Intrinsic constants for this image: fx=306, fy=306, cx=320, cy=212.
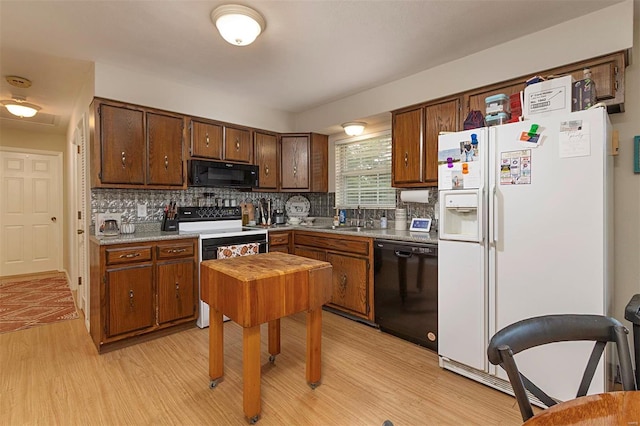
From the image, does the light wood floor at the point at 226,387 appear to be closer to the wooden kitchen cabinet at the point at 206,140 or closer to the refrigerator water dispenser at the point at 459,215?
the refrigerator water dispenser at the point at 459,215

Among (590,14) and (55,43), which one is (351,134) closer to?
(590,14)

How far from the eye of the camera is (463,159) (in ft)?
7.33

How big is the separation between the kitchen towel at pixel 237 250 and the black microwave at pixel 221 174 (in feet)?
2.65

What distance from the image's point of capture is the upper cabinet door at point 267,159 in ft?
13.6

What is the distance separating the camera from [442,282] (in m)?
2.35

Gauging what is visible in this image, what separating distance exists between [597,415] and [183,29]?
9.90ft

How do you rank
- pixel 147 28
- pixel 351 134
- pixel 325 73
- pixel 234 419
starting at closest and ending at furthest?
pixel 234 419 → pixel 147 28 → pixel 325 73 → pixel 351 134

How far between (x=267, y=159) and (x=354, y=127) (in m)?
1.26

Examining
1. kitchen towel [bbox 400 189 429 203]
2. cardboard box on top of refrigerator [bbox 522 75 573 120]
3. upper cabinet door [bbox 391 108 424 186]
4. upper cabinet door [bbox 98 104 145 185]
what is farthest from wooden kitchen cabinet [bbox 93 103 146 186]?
cardboard box on top of refrigerator [bbox 522 75 573 120]

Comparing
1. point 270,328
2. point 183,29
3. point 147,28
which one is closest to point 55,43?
point 147,28

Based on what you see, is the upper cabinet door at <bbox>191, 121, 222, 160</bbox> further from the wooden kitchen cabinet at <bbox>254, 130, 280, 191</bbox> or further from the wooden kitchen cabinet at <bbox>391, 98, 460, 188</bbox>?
the wooden kitchen cabinet at <bbox>391, 98, 460, 188</bbox>

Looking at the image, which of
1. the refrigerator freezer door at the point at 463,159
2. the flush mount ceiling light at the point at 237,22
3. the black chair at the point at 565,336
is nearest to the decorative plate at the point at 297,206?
the refrigerator freezer door at the point at 463,159

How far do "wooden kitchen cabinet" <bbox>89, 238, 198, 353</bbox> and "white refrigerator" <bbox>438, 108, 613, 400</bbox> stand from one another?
2381 mm

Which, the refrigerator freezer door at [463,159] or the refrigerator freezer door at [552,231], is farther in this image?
the refrigerator freezer door at [463,159]
